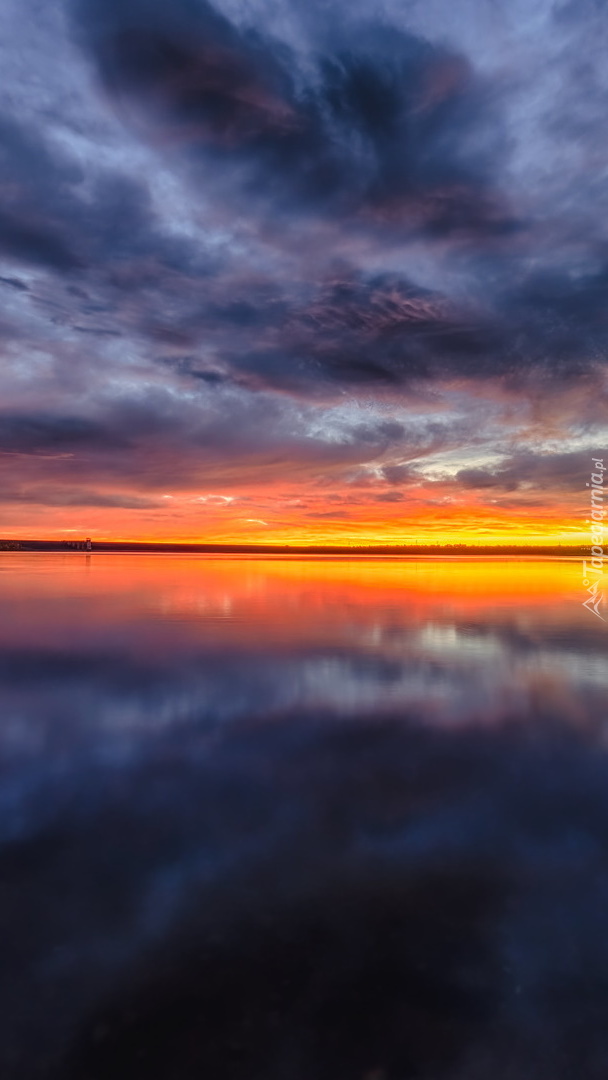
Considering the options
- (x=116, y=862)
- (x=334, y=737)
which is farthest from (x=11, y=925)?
(x=334, y=737)

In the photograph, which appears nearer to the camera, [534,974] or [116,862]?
[534,974]

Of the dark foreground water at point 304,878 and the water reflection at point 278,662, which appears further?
the water reflection at point 278,662

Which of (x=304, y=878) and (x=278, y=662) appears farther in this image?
(x=278, y=662)

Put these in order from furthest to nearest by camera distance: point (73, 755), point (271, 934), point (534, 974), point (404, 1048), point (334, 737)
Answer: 1. point (334, 737)
2. point (73, 755)
3. point (271, 934)
4. point (534, 974)
5. point (404, 1048)

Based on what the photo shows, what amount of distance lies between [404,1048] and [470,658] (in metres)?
9.35

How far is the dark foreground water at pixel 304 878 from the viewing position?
2.86 meters

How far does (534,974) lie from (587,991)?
0.27 meters

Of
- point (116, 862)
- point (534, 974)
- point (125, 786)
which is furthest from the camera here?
point (125, 786)

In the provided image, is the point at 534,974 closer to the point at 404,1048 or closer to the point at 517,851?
the point at 404,1048

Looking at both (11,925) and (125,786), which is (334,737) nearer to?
(125,786)

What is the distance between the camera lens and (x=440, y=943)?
11.4 feet

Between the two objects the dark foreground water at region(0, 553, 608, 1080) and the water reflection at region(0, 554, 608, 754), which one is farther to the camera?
the water reflection at region(0, 554, 608, 754)

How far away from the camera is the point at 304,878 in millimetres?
4121

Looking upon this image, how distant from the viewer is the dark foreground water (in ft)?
9.39
